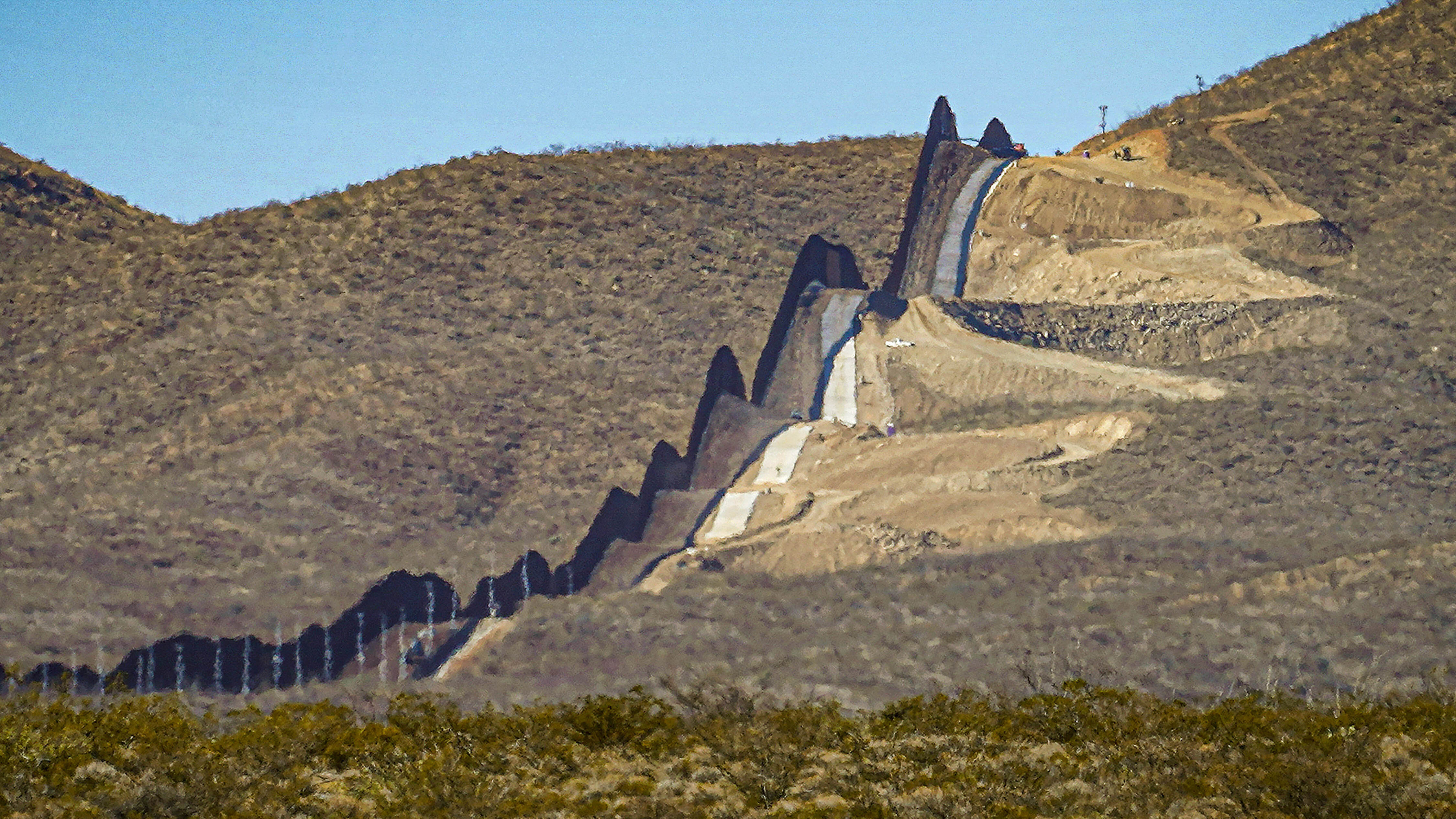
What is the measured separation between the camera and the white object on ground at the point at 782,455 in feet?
153

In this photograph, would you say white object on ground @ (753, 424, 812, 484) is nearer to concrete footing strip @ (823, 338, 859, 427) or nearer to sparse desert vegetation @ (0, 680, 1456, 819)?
concrete footing strip @ (823, 338, 859, 427)

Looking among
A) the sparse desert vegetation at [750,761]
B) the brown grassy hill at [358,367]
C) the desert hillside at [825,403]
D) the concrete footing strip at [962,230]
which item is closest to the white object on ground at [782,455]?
the desert hillside at [825,403]

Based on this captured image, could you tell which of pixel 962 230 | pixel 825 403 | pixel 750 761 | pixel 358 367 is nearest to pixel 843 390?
pixel 825 403

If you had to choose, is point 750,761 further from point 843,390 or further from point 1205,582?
point 843,390

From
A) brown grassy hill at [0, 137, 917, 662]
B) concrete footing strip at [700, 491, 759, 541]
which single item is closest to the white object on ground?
concrete footing strip at [700, 491, 759, 541]

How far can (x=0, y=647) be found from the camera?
1505 inches

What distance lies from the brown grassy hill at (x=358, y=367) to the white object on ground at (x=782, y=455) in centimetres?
378

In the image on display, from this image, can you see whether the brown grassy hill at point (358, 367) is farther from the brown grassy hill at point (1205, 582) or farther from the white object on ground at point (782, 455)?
the brown grassy hill at point (1205, 582)

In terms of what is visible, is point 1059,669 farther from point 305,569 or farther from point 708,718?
point 305,569

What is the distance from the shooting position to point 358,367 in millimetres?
51688

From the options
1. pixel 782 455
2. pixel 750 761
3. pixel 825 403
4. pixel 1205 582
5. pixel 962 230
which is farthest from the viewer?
pixel 962 230

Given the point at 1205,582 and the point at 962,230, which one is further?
the point at 962,230

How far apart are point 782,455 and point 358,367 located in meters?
15.0

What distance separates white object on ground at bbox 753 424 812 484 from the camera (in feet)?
153
